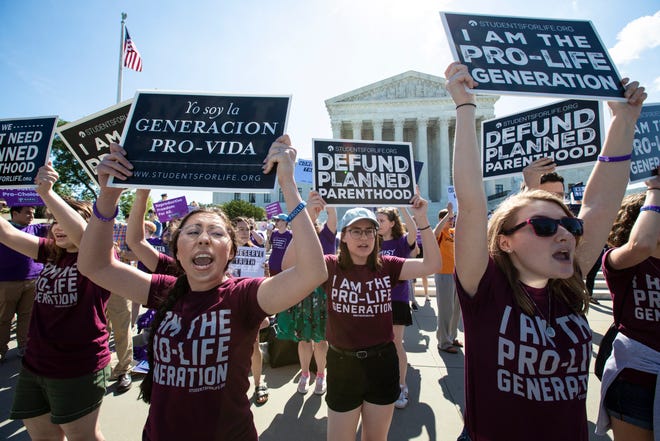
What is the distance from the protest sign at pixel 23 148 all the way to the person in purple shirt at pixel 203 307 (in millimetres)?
1838

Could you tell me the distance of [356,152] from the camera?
11.5 ft

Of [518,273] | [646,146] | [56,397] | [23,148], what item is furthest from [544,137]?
[23,148]

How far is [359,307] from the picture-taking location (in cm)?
248

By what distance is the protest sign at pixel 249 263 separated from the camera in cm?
554

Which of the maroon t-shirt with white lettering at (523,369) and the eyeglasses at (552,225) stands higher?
the eyeglasses at (552,225)

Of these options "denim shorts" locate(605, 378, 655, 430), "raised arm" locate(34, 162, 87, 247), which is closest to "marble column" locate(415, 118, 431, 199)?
"denim shorts" locate(605, 378, 655, 430)

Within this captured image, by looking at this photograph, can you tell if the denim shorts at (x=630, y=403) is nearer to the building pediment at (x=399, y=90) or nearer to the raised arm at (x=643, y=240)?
the raised arm at (x=643, y=240)

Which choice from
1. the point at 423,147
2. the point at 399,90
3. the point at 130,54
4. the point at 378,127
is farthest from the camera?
the point at 399,90

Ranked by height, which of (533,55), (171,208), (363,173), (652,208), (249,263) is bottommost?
(652,208)

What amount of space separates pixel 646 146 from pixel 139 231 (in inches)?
161

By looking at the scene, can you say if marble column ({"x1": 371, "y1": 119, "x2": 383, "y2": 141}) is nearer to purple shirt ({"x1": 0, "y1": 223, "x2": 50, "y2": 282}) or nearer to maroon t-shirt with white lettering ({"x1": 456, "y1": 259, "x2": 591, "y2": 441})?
purple shirt ({"x1": 0, "y1": 223, "x2": 50, "y2": 282})

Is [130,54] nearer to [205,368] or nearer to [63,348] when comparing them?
[63,348]

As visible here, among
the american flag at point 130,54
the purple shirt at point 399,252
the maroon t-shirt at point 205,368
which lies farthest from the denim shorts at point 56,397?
the american flag at point 130,54

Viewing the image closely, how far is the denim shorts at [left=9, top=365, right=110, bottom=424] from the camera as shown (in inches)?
82.0
